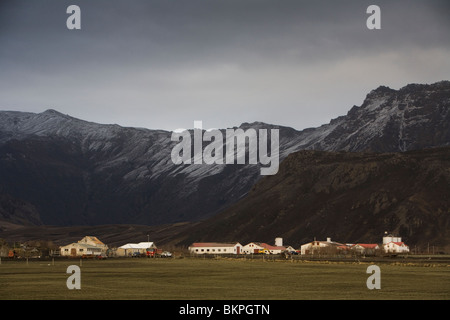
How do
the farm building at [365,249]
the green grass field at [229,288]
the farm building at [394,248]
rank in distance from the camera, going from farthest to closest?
the farm building at [394,248] → the farm building at [365,249] → the green grass field at [229,288]

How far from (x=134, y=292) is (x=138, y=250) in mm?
143457

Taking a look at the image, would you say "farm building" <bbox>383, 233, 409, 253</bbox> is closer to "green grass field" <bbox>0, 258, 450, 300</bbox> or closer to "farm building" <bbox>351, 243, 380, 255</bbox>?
"farm building" <bbox>351, 243, 380, 255</bbox>

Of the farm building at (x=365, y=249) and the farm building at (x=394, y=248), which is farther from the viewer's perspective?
the farm building at (x=394, y=248)

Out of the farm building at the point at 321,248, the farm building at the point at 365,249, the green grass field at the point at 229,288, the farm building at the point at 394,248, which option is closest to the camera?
the green grass field at the point at 229,288

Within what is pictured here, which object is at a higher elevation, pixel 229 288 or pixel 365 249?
pixel 229 288

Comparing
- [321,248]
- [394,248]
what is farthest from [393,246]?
[321,248]

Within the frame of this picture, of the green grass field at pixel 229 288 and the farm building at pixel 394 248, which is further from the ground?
the green grass field at pixel 229 288

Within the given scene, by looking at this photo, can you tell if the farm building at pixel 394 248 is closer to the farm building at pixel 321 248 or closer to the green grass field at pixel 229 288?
the farm building at pixel 321 248

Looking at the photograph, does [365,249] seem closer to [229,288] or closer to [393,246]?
[393,246]

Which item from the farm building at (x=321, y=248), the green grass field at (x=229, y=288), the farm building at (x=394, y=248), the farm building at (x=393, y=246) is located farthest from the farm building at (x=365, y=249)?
the green grass field at (x=229, y=288)
